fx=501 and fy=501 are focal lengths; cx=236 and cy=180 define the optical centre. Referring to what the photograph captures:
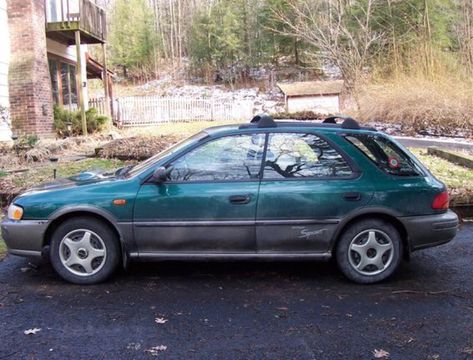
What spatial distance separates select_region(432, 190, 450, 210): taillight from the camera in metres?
4.54

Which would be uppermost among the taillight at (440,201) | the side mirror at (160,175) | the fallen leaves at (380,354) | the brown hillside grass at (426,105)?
the brown hillside grass at (426,105)

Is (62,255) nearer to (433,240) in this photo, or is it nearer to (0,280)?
(0,280)

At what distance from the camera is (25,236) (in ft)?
14.6

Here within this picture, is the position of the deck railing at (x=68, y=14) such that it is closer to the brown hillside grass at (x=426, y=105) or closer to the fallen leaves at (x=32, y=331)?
the brown hillside grass at (x=426, y=105)

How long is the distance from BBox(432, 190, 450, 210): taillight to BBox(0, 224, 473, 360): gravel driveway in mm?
690

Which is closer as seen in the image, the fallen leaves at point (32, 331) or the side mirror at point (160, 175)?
the fallen leaves at point (32, 331)

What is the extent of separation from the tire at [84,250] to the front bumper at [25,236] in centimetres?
12

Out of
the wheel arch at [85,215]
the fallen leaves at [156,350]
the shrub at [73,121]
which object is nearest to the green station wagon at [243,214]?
the wheel arch at [85,215]

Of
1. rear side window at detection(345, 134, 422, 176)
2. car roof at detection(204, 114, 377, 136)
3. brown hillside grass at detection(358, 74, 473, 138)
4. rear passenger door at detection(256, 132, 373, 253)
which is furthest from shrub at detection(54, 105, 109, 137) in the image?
rear side window at detection(345, 134, 422, 176)

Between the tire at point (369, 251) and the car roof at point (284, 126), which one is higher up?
the car roof at point (284, 126)

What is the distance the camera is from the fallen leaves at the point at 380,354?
320cm

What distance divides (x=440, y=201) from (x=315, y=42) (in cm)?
1834

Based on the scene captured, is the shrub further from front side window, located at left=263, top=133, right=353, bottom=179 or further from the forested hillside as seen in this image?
front side window, located at left=263, top=133, right=353, bottom=179

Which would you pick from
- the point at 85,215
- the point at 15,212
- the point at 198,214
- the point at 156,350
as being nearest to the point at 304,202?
the point at 198,214
